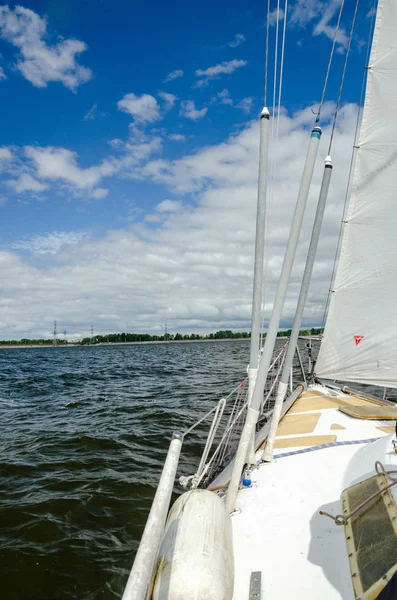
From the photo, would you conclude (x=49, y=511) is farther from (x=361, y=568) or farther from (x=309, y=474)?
(x=361, y=568)

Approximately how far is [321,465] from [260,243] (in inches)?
112

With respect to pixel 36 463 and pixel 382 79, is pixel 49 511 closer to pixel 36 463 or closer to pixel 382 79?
pixel 36 463

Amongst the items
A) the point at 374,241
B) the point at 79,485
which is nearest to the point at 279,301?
the point at 374,241

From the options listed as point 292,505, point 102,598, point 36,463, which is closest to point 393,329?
point 292,505

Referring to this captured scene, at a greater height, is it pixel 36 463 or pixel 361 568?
Answer: pixel 361 568

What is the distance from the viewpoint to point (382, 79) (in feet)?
21.9

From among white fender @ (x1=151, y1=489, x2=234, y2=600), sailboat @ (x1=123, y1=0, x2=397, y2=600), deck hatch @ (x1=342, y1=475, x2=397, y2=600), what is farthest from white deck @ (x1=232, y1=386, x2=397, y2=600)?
white fender @ (x1=151, y1=489, x2=234, y2=600)

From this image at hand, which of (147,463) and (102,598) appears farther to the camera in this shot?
(147,463)

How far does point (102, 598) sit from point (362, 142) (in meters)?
8.04

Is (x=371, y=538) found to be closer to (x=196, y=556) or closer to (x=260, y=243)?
(x=196, y=556)

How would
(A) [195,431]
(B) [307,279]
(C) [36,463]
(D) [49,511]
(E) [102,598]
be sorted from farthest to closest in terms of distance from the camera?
(A) [195,431]
(C) [36,463]
(D) [49,511]
(B) [307,279]
(E) [102,598]

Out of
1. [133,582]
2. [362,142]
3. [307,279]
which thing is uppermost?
[362,142]

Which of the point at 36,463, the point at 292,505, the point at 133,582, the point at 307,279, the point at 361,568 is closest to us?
the point at 133,582

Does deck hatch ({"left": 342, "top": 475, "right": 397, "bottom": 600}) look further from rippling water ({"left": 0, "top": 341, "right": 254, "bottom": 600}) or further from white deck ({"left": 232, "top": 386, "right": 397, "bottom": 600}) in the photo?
rippling water ({"left": 0, "top": 341, "right": 254, "bottom": 600})
